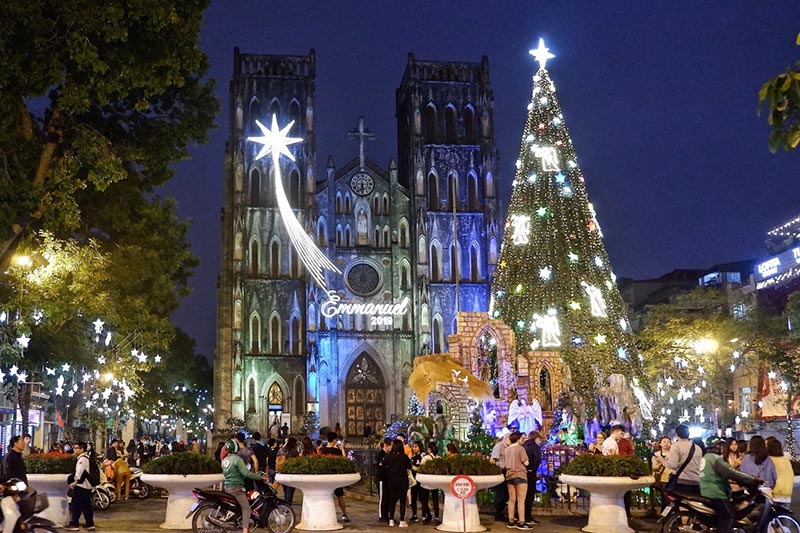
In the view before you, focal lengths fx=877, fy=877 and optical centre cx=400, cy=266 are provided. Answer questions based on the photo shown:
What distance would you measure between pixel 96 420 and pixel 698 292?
27.9 meters

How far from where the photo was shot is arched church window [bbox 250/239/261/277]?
52.2m

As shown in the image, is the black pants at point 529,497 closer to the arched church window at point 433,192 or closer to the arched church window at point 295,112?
the arched church window at point 433,192

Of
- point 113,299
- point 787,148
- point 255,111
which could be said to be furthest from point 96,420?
point 787,148

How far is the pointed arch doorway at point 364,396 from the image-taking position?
5203cm

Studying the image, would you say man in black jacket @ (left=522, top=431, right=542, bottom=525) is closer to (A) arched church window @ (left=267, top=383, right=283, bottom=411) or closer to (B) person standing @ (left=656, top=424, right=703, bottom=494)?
(B) person standing @ (left=656, top=424, right=703, bottom=494)

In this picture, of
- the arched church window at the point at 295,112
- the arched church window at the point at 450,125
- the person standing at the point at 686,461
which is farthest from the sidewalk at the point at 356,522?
the arched church window at the point at 450,125

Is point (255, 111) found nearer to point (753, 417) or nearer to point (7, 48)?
point (753, 417)

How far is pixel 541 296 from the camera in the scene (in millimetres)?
26031

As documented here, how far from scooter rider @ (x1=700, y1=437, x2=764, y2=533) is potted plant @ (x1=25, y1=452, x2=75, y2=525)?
434 inches

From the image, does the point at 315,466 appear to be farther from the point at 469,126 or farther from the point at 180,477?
the point at 469,126

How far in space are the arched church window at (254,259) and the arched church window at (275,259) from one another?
30.3 inches

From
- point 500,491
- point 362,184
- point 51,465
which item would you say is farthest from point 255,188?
point 500,491

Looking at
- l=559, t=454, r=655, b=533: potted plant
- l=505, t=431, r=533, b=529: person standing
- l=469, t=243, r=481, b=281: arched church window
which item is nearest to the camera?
l=559, t=454, r=655, b=533: potted plant

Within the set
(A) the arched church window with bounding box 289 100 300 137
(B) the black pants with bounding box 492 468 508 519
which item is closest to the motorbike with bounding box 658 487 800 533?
(B) the black pants with bounding box 492 468 508 519
